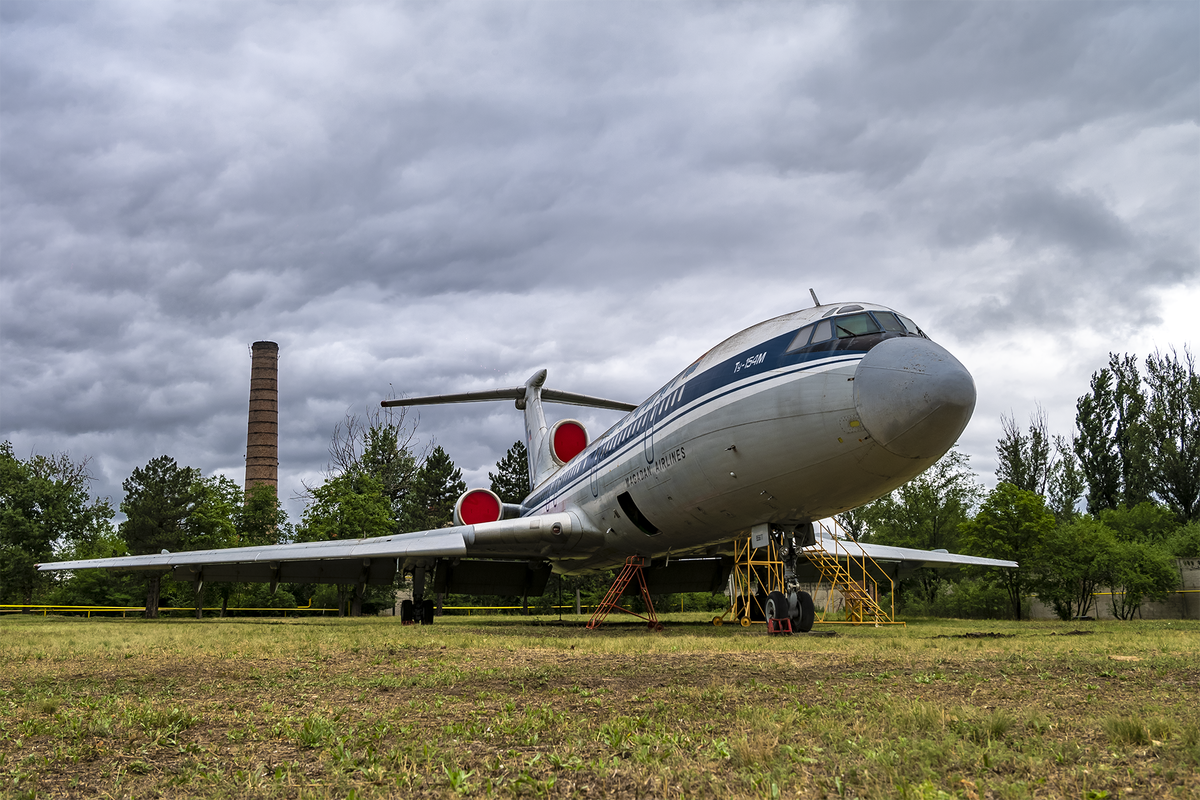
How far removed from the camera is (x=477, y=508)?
21266mm

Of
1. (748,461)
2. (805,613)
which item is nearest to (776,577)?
(805,613)

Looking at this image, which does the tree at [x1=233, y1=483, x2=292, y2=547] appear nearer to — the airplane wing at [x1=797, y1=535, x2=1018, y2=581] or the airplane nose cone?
the airplane wing at [x1=797, y1=535, x2=1018, y2=581]

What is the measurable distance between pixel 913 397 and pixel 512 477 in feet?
163

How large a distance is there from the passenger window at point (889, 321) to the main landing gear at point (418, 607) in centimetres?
1271

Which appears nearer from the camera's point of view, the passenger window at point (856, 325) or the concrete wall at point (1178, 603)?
the passenger window at point (856, 325)

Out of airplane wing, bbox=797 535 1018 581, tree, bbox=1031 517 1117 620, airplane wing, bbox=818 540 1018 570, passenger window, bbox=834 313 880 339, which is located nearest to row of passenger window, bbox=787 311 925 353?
passenger window, bbox=834 313 880 339

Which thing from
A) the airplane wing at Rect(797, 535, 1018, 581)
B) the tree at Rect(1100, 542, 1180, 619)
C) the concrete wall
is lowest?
the concrete wall

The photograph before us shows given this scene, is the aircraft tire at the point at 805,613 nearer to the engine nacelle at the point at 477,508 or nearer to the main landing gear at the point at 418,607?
the main landing gear at the point at 418,607

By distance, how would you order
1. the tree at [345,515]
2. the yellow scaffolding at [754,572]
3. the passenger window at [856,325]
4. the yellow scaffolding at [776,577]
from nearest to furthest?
the passenger window at [856,325]
the yellow scaffolding at [754,572]
the yellow scaffolding at [776,577]
the tree at [345,515]

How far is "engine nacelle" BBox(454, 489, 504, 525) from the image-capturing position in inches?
826

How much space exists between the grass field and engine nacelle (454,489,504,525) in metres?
13.3

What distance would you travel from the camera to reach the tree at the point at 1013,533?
2333cm

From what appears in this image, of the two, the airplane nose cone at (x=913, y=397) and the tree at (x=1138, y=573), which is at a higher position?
the airplane nose cone at (x=913, y=397)

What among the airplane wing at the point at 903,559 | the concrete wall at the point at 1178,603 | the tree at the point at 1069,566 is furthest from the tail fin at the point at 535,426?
the concrete wall at the point at 1178,603
